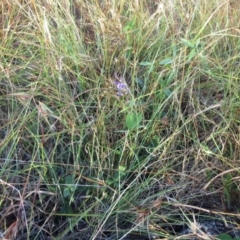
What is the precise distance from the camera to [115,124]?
1.39m

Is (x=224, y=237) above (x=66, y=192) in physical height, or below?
below

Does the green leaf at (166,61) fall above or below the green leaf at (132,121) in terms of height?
above

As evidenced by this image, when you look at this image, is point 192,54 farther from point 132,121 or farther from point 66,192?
point 66,192

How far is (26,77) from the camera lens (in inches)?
58.8

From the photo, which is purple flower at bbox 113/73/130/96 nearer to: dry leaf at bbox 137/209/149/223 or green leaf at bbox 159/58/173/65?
green leaf at bbox 159/58/173/65

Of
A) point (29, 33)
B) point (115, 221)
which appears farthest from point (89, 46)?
point (115, 221)

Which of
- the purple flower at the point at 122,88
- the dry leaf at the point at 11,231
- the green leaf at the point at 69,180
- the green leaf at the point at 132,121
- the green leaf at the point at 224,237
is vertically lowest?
the green leaf at the point at 224,237

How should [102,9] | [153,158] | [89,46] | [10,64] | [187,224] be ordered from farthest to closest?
[102,9], [89,46], [10,64], [153,158], [187,224]

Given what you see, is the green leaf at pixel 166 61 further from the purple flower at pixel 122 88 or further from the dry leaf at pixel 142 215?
the dry leaf at pixel 142 215

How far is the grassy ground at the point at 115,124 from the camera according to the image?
1.26 meters

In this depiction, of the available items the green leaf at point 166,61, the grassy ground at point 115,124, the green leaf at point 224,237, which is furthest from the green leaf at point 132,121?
the green leaf at point 224,237

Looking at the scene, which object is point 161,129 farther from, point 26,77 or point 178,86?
point 26,77

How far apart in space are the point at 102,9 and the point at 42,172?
0.64m

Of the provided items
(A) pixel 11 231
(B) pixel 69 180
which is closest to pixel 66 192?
(B) pixel 69 180
